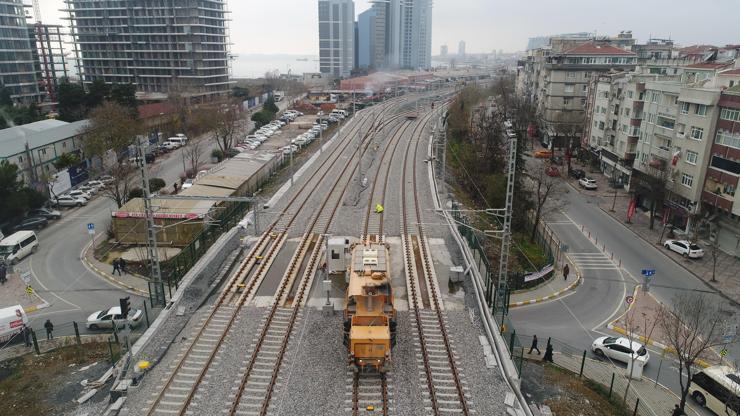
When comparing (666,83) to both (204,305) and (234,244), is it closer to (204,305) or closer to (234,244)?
(234,244)

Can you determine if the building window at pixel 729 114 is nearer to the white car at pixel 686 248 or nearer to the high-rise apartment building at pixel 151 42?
the white car at pixel 686 248

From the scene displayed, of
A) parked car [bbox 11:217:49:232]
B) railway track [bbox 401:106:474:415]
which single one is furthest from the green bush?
railway track [bbox 401:106:474:415]

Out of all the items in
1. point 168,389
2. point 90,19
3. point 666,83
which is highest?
point 90,19

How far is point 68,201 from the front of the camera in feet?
123

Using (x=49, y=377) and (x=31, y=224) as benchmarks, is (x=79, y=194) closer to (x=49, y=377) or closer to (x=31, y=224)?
(x=31, y=224)

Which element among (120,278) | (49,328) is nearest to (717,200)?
(120,278)

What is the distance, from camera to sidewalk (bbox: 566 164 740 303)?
2630 centimetres

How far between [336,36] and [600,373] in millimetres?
166526

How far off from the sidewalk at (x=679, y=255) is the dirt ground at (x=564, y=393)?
12.0 m

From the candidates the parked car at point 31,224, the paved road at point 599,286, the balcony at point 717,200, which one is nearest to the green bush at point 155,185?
the parked car at point 31,224

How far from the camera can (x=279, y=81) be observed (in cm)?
12888

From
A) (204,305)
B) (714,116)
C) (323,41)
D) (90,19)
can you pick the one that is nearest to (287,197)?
(204,305)

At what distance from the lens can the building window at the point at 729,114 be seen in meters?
29.0

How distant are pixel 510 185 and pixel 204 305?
11.1m
